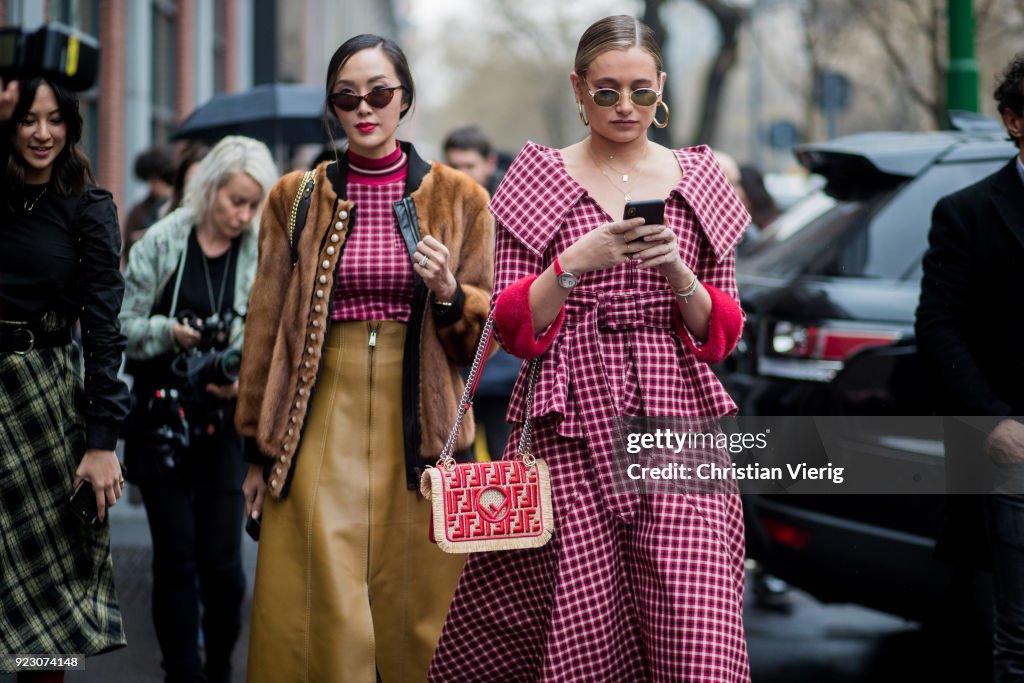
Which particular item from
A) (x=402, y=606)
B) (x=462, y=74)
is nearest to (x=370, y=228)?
(x=402, y=606)

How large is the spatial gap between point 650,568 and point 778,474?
37.8 inches

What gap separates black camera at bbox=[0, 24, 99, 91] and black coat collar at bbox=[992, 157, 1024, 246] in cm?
255

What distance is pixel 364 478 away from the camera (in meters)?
4.00

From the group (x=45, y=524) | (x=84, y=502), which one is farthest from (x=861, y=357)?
(x=45, y=524)

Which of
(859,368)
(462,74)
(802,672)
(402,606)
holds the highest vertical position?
(462,74)

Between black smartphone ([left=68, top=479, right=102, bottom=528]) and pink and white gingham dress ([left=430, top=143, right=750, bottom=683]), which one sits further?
black smartphone ([left=68, top=479, right=102, bottom=528])

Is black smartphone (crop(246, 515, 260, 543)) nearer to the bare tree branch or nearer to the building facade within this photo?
the building facade

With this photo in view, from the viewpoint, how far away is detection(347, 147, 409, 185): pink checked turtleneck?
4.11m

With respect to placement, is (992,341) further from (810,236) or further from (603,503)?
(810,236)

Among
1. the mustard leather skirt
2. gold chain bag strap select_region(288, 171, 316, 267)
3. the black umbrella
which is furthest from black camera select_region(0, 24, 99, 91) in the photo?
the black umbrella

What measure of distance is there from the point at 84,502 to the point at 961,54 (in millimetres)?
6429

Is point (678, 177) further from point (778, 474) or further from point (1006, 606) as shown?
point (1006, 606)

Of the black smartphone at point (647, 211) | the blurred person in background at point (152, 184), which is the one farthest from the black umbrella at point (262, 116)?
the black smartphone at point (647, 211)

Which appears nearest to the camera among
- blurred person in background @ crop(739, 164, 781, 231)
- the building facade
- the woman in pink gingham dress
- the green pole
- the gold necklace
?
the woman in pink gingham dress
